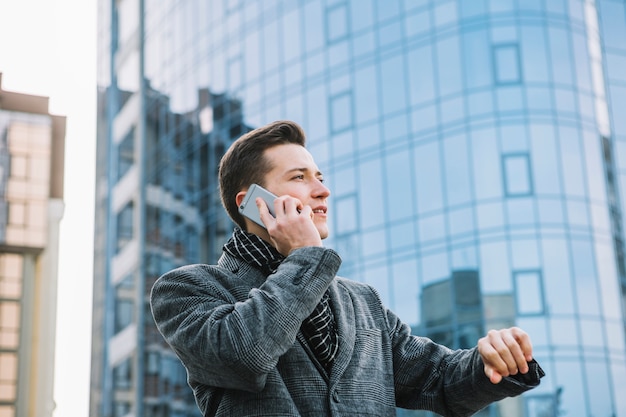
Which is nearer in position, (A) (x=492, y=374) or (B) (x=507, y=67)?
(A) (x=492, y=374)

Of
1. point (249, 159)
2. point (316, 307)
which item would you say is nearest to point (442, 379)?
point (316, 307)

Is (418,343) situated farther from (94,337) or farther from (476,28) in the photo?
(94,337)

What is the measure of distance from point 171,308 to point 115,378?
40.5 meters

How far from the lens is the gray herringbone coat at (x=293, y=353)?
2432 millimetres

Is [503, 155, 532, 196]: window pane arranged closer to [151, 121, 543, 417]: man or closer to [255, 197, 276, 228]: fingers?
[151, 121, 543, 417]: man

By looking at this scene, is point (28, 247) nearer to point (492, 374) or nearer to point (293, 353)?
point (293, 353)

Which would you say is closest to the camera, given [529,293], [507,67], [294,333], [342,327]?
[294,333]

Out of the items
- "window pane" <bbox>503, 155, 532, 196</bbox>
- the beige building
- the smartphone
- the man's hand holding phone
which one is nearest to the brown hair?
the smartphone

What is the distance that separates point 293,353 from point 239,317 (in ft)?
0.81

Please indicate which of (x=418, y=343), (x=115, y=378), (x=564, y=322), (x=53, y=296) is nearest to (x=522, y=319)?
(x=564, y=322)

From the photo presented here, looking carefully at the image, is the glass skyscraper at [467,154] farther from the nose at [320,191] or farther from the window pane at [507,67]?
the nose at [320,191]

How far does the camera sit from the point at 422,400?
2.85 m

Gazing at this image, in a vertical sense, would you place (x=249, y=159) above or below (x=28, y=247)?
below

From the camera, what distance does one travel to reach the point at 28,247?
69562mm
